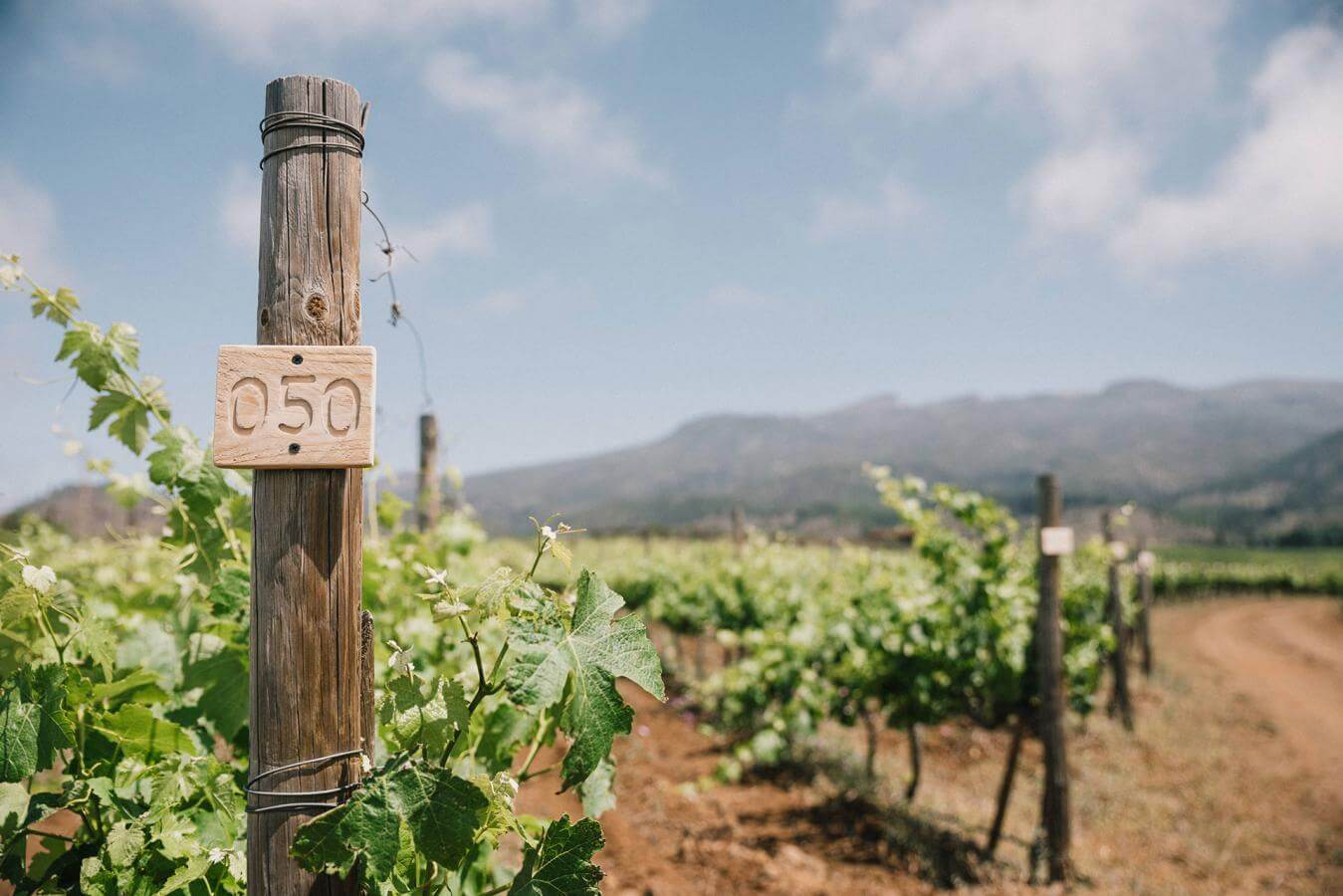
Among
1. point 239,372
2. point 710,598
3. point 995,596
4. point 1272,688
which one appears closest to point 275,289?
point 239,372

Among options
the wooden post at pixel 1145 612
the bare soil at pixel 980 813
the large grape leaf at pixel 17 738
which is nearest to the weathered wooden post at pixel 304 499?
the large grape leaf at pixel 17 738

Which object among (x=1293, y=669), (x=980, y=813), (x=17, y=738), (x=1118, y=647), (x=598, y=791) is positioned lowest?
(x=1293, y=669)

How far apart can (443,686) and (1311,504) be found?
467 ft

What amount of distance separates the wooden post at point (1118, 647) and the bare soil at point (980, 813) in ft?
0.84

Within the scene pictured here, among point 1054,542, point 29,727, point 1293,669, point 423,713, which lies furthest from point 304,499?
point 1293,669

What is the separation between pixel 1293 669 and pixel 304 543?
16.2m

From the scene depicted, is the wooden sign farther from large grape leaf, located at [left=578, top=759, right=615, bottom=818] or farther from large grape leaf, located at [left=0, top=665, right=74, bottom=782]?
large grape leaf, located at [left=578, top=759, right=615, bottom=818]

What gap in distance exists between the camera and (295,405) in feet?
4.01

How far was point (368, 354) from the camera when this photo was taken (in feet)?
4.04

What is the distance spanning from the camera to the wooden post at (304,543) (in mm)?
1218

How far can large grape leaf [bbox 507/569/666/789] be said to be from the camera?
3.57 ft

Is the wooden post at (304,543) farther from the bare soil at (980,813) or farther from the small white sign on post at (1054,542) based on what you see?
the small white sign on post at (1054,542)

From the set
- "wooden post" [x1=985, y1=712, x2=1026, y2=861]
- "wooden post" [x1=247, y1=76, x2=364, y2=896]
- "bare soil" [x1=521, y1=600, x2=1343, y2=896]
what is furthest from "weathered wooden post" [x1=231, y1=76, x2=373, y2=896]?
"wooden post" [x1=985, y1=712, x2=1026, y2=861]

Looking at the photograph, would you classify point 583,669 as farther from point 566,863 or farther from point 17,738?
point 17,738
